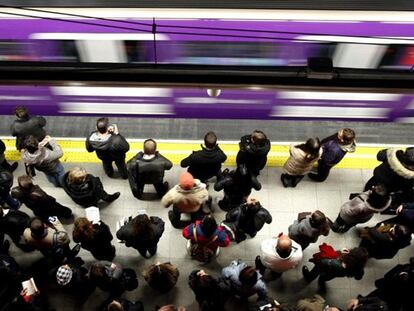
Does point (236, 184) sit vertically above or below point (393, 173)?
below

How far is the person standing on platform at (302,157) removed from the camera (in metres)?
5.63

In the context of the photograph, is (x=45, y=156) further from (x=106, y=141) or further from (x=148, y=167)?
(x=148, y=167)

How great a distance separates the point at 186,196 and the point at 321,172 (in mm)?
2321

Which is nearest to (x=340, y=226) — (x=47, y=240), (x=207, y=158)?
(x=207, y=158)

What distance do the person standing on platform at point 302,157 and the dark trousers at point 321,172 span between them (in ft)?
0.99

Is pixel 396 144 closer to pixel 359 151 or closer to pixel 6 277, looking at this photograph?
pixel 359 151

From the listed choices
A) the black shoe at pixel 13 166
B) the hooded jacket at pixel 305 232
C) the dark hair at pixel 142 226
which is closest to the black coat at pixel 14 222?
the dark hair at pixel 142 226

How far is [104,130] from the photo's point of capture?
579cm

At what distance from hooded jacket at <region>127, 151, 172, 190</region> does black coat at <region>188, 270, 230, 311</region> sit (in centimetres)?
141

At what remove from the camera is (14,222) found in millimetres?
5320

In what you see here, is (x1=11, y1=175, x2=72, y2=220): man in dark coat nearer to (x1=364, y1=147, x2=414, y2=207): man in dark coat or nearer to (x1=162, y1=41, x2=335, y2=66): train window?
(x1=162, y1=41, x2=335, y2=66): train window

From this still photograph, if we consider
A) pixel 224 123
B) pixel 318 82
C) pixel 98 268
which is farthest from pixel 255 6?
pixel 98 268

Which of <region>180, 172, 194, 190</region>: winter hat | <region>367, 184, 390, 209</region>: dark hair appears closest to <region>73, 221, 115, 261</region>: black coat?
<region>180, 172, 194, 190</region>: winter hat

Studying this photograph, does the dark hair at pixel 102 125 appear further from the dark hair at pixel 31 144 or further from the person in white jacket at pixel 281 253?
the person in white jacket at pixel 281 253
